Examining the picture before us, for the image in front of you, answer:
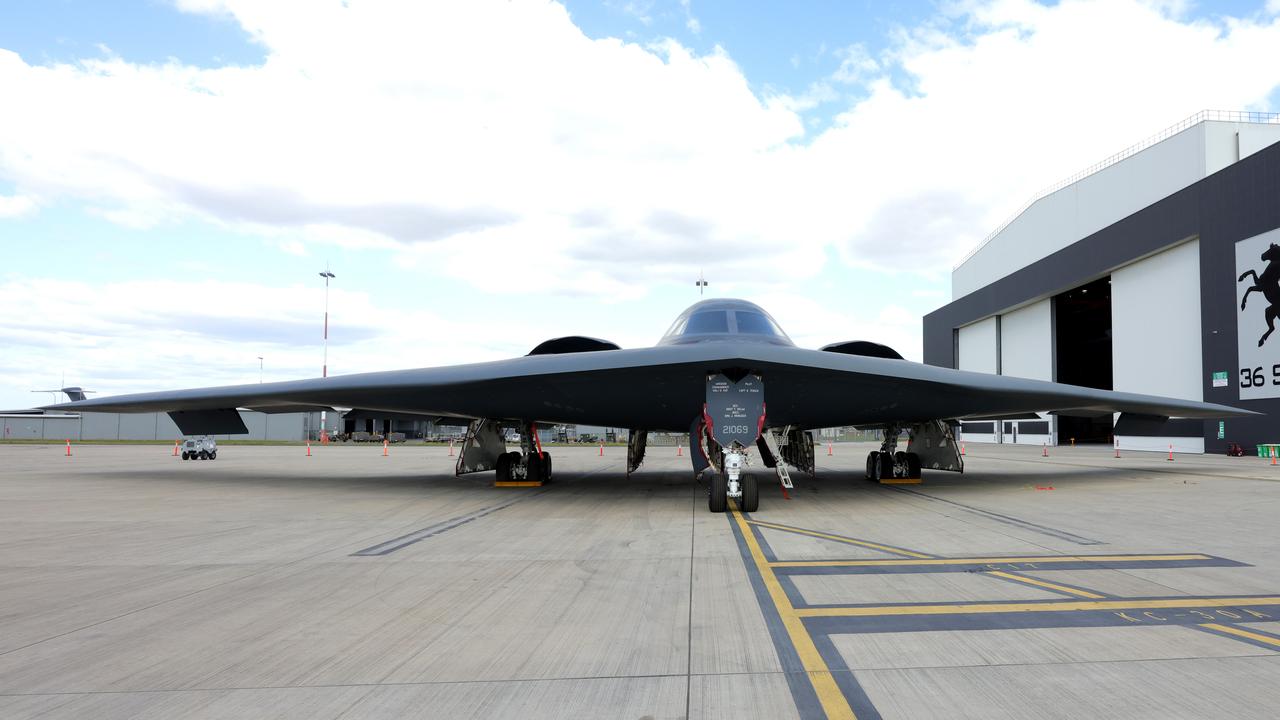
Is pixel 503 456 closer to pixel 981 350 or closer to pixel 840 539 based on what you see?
pixel 840 539

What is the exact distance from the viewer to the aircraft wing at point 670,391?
1034 cm

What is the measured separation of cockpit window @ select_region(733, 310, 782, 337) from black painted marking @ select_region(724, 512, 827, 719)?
7688 millimetres

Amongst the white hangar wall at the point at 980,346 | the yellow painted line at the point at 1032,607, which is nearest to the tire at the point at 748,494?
the yellow painted line at the point at 1032,607

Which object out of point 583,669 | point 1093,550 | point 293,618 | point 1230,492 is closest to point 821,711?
point 583,669

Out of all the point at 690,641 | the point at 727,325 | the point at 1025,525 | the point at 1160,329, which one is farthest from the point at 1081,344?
the point at 690,641

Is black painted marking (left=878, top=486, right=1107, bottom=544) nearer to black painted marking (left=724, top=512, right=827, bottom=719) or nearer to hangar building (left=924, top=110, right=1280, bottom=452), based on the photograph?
black painted marking (left=724, top=512, right=827, bottom=719)

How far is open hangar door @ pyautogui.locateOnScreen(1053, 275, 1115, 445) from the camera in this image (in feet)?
155

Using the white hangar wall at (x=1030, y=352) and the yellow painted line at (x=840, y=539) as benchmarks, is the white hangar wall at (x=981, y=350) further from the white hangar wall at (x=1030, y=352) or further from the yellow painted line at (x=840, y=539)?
the yellow painted line at (x=840, y=539)

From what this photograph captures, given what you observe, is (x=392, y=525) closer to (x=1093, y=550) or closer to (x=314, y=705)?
(x=314, y=705)

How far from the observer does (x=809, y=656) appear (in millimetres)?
3746

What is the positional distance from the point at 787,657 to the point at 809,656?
122 mm

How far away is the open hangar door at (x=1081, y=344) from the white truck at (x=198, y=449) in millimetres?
47601

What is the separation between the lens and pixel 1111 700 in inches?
123

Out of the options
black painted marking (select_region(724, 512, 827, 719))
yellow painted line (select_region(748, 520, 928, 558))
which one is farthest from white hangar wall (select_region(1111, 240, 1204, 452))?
black painted marking (select_region(724, 512, 827, 719))
